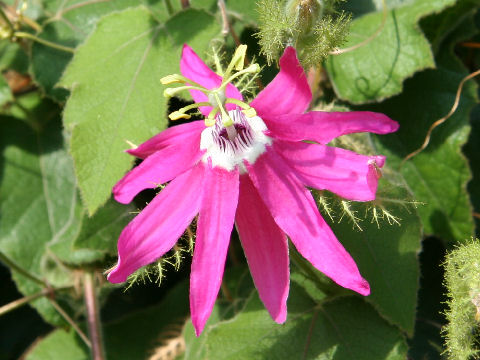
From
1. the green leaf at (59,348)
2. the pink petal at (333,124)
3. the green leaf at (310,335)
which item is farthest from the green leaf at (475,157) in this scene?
the green leaf at (59,348)

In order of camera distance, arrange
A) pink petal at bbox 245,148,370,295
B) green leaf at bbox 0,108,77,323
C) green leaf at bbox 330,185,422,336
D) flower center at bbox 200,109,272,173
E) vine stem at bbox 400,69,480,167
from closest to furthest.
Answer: pink petal at bbox 245,148,370,295 < flower center at bbox 200,109,272,173 < green leaf at bbox 330,185,422,336 < vine stem at bbox 400,69,480,167 < green leaf at bbox 0,108,77,323

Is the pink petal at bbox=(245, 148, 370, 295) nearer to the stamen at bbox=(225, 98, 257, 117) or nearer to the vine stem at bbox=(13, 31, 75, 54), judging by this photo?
the stamen at bbox=(225, 98, 257, 117)

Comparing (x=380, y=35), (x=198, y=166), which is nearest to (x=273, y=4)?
(x=198, y=166)

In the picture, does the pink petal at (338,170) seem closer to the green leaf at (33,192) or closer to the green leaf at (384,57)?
the green leaf at (384,57)

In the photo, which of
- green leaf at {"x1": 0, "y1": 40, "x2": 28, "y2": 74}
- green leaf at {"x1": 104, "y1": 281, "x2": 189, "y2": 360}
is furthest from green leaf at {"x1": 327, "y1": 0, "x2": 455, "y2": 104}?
green leaf at {"x1": 0, "y1": 40, "x2": 28, "y2": 74}

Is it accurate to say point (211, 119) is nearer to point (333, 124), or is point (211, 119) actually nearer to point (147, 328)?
point (333, 124)

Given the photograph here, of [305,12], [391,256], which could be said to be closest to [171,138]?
[305,12]

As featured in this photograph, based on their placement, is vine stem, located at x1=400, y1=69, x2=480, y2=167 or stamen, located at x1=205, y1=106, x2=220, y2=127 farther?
vine stem, located at x1=400, y1=69, x2=480, y2=167
